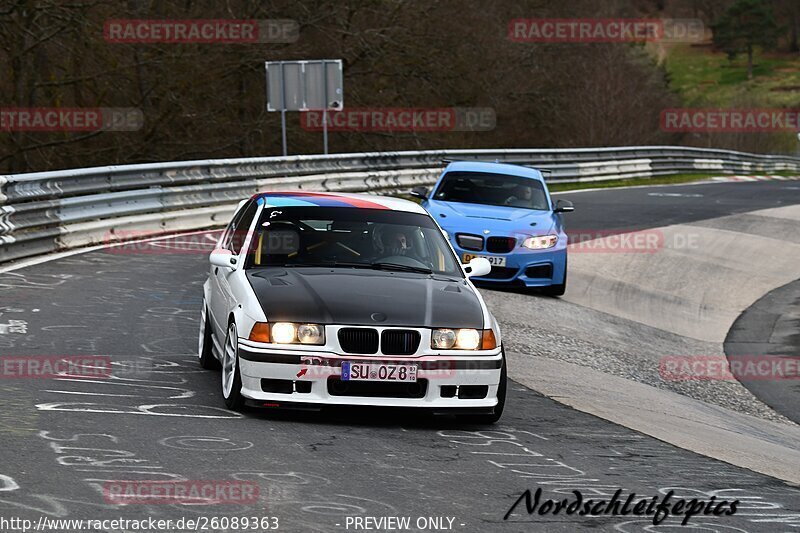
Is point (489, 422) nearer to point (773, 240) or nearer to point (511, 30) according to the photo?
point (773, 240)

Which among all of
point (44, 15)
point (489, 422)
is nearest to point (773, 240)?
point (44, 15)

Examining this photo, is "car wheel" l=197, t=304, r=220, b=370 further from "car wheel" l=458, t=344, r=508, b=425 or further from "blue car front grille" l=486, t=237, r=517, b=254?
"blue car front grille" l=486, t=237, r=517, b=254

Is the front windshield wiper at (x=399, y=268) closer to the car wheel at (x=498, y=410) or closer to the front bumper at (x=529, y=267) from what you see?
the car wheel at (x=498, y=410)

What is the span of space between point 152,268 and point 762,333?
840 cm

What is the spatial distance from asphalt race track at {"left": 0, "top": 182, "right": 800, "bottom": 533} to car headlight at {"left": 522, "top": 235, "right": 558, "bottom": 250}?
6.17 metres

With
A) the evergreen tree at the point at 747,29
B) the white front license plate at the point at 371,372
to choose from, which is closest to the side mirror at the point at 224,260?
the white front license plate at the point at 371,372

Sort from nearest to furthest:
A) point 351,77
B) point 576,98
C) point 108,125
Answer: point 108,125
point 351,77
point 576,98

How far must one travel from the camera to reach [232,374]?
26.1 feet

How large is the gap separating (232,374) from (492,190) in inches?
372

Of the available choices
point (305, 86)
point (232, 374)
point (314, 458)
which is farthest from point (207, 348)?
point (305, 86)

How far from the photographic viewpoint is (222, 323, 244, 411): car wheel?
25.7 feet

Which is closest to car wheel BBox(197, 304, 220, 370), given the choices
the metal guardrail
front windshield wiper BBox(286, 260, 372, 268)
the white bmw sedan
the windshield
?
the white bmw sedan

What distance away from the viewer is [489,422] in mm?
8266

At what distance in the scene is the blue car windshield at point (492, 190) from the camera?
1680 cm
